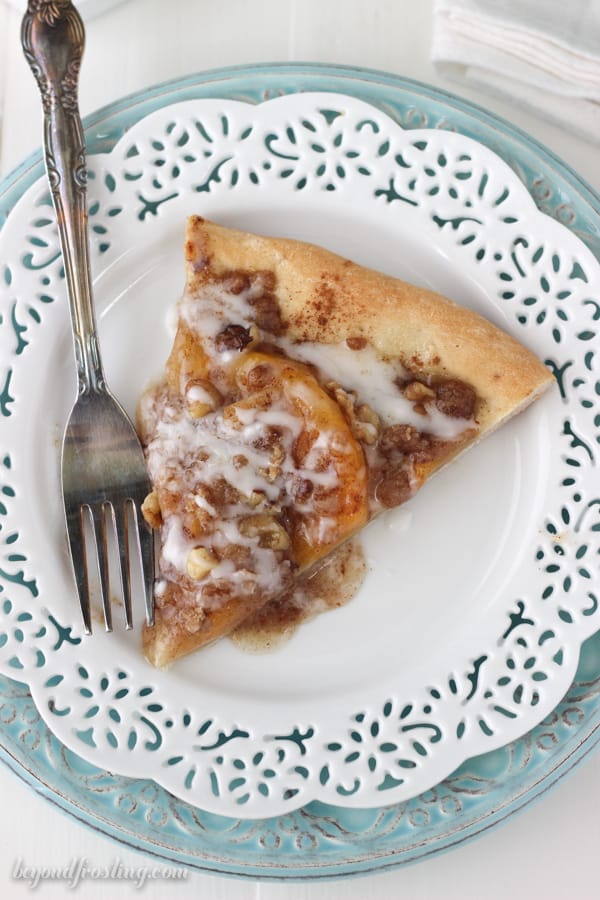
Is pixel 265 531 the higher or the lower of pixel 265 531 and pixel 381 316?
the lower

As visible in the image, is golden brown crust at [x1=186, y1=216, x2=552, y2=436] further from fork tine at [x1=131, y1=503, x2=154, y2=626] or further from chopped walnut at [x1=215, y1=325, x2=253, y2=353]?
fork tine at [x1=131, y1=503, x2=154, y2=626]

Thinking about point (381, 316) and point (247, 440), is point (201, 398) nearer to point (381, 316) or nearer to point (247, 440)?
point (247, 440)

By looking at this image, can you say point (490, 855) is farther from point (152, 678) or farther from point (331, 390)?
point (331, 390)

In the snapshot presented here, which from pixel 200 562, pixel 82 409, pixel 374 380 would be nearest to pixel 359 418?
pixel 374 380

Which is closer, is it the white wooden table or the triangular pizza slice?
the triangular pizza slice

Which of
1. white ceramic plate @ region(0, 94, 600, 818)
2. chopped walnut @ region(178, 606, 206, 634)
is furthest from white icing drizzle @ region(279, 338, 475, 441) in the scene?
chopped walnut @ region(178, 606, 206, 634)

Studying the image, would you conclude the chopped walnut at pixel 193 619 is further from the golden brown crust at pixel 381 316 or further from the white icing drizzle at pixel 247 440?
the golden brown crust at pixel 381 316

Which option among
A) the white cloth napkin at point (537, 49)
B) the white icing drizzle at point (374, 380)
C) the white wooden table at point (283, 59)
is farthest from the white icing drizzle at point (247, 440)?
the white cloth napkin at point (537, 49)
